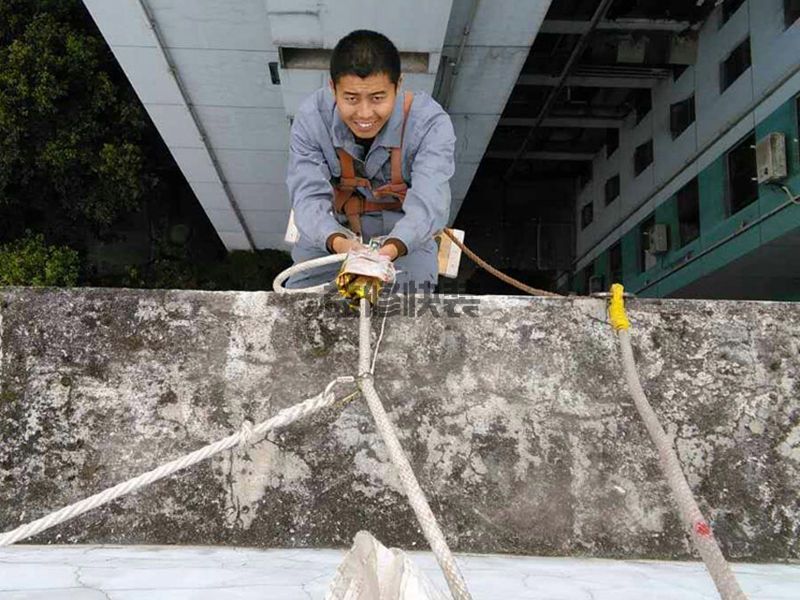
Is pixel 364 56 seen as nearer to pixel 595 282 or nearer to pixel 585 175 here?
pixel 595 282

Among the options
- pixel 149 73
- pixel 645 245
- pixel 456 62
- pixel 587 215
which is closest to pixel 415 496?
pixel 456 62

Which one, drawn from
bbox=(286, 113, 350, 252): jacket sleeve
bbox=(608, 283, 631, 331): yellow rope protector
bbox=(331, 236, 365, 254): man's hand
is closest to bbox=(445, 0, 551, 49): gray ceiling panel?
bbox=(286, 113, 350, 252): jacket sleeve

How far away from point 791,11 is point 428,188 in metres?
7.38

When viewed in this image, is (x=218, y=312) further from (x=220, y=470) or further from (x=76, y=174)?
(x=76, y=174)

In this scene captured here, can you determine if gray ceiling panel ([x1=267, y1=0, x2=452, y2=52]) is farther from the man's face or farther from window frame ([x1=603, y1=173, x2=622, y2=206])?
window frame ([x1=603, y1=173, x2=622, y2=206])

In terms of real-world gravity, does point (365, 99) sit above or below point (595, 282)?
below

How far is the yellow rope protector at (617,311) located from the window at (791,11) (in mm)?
7180

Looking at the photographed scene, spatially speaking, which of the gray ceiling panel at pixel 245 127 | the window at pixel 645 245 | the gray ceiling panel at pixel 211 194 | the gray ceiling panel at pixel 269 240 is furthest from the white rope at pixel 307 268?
the window at pixel 645 245

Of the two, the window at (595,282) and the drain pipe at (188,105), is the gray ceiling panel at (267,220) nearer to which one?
the drain pipe at (188,105)

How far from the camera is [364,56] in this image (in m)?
2.25

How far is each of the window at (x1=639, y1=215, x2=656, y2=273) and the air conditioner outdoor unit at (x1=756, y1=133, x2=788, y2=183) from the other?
11.2ft

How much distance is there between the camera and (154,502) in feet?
7.09

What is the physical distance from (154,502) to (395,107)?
1.55 m

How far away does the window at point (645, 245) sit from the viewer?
37.6 ft
